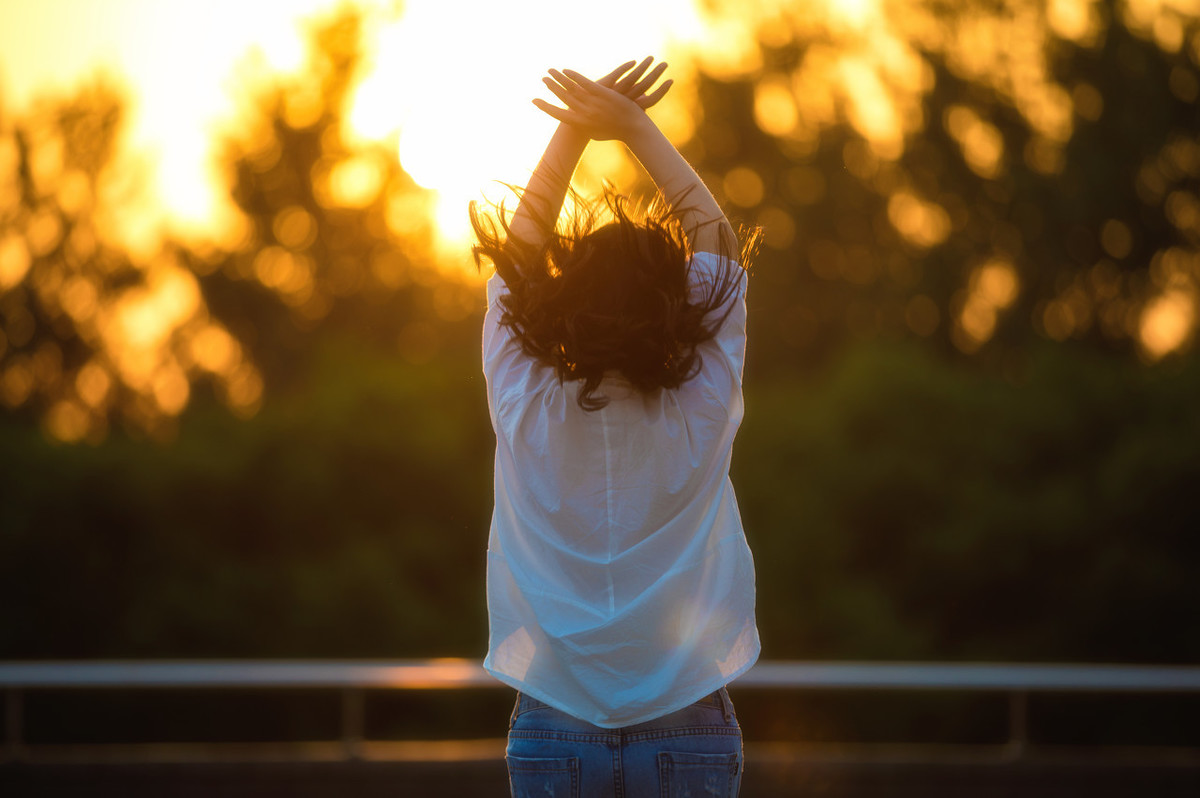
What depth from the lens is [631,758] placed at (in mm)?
1437

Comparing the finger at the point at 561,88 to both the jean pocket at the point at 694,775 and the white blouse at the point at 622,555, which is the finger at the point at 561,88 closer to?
the white blouse at the point at 622,555

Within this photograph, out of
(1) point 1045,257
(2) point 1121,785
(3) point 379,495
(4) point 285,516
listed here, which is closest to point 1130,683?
Answer: (2) point 1121,785

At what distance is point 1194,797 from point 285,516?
5.69 meters

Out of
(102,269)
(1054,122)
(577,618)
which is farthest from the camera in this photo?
(102,269)

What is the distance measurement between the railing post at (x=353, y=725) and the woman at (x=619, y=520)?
14.6ft

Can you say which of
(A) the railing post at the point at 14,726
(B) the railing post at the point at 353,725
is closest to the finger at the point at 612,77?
(B) the railing post at the point at 353,725

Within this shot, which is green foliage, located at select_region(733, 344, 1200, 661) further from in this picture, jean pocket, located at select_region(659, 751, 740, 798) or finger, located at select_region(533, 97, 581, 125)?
jean pocket, located at select_region(659, 751, 740, 798)

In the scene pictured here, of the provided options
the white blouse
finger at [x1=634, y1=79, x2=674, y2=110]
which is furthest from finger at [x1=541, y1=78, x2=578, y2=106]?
the white blouse

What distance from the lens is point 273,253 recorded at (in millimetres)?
17266

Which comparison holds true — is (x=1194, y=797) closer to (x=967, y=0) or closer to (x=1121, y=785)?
(x=1121, y=785)

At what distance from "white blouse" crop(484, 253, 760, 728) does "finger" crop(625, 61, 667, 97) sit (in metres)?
0.37

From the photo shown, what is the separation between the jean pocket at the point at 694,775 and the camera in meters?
1.43

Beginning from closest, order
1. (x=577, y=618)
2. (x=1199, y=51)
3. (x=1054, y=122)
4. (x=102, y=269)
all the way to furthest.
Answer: (x=577, y=618) → (x=1199, y=51) → (x=1054, y=122) → (x=102, y=269)

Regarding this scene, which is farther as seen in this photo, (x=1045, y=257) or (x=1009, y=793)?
(x=1045, y=257)
